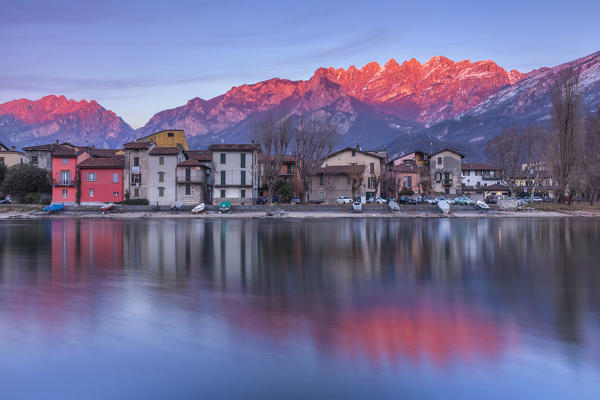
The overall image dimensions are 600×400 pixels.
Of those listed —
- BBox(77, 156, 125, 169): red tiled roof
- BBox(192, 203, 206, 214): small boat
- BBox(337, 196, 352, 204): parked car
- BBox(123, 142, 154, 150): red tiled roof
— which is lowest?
BBox(192, 203, 206, 214): small boat

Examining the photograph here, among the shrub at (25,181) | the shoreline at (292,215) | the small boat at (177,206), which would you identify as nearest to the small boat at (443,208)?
the shoreline at (292,215)

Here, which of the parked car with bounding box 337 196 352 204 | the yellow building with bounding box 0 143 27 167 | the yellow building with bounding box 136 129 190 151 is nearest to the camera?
the parked car with bounding box 337 196 352 204

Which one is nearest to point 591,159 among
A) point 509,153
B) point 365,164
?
point 509,153

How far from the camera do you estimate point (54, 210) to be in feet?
216

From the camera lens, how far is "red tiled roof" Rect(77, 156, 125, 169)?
72.4 meters

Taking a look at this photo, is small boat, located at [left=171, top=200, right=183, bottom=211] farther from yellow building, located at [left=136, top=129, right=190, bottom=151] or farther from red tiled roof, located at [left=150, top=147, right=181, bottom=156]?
yellow building, located at [left=136, top=129, right=190, bottom=151]

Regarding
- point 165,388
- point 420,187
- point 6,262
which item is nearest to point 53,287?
point 6,262

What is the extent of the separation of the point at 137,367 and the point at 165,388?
1.22m

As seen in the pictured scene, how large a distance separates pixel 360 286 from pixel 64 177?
71.7 meters

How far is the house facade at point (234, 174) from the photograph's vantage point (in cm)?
7519

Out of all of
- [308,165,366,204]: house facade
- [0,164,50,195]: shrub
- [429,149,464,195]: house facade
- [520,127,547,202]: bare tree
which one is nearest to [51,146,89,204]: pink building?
[0,164,50,195]: shrub

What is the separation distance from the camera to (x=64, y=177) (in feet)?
241

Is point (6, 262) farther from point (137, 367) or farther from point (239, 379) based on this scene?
point (239, 379)

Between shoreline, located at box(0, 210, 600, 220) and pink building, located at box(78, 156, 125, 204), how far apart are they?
5350 mm
